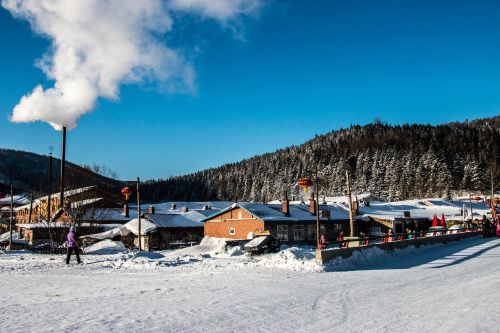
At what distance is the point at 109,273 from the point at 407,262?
482 inches

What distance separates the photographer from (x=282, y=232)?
43656mm

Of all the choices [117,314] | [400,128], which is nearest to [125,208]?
[117,314]

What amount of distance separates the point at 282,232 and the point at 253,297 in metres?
33.3

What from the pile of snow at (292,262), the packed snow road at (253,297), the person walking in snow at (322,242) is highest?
the person walking in snow at (322,242)

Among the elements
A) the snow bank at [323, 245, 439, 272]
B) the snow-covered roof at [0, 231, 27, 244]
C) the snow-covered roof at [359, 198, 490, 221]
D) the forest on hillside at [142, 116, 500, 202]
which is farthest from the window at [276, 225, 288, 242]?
the forest on hillside at [142, 116, 500, 202]

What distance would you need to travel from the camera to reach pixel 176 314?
8.60 meters

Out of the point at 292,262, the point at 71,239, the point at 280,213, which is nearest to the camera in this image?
the point at 292,262

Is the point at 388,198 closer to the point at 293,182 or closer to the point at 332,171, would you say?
the point at 332,171

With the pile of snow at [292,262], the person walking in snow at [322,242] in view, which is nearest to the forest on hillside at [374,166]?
the person walking in snow at [322,242]

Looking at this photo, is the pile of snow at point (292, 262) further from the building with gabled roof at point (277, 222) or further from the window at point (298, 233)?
the window at point (298, 233)

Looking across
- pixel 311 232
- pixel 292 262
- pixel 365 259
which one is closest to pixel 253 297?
pixel 292 262

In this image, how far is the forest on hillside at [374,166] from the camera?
376ft

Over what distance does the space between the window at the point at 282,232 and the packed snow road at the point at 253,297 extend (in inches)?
992

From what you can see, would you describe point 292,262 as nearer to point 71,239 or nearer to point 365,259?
point 365,259
